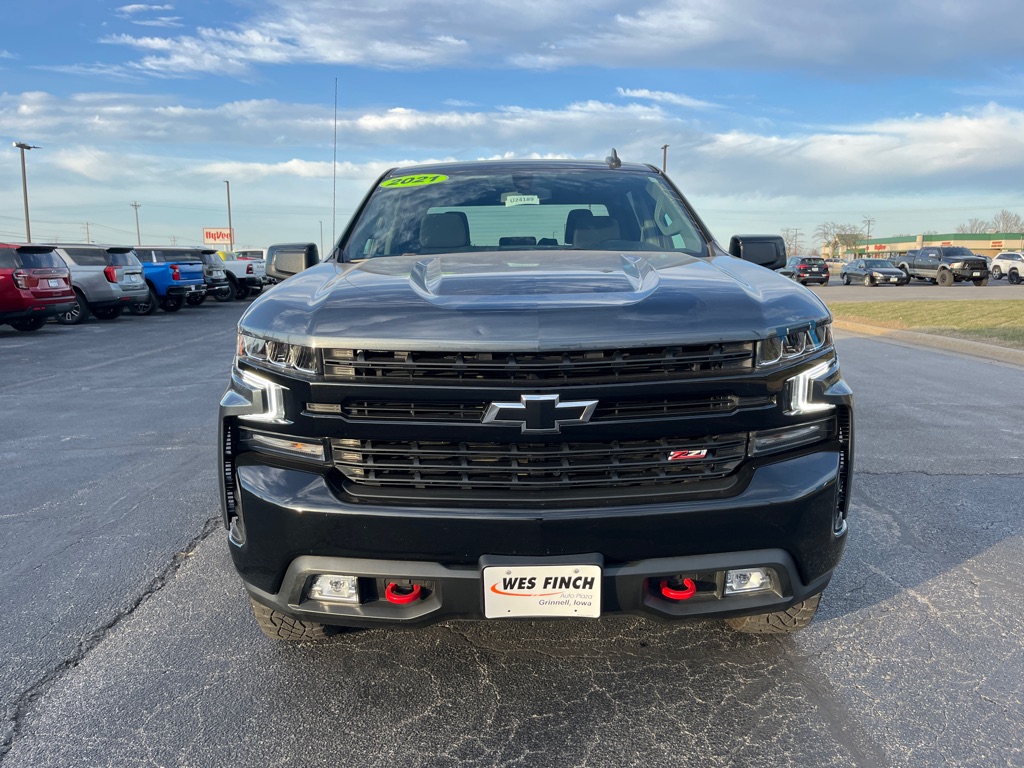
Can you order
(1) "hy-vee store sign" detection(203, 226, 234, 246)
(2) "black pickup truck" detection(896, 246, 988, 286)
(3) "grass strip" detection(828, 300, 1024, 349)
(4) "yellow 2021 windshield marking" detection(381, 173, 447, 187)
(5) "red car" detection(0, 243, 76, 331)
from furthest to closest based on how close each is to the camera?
(1) "hy-vee store sign" detection(203, 226, 234, 246) → (2) "black pickup truck" detection(896, 246, 988, 286) → (5) "red car" detection(0, 243, 76, 331) → (3) "grass strip" detection(828, 300, 1024, 349) → (4) "yellow 2021 windshield marking" detection(381, 173, 447, 187)

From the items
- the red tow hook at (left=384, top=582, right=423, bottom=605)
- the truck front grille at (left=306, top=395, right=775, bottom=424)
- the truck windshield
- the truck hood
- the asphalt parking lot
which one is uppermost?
the truck windshield

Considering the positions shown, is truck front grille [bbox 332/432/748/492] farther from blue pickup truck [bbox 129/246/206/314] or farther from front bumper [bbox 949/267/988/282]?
front bumper [bbox 949/267/988/282]

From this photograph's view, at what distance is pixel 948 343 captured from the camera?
13.3 m

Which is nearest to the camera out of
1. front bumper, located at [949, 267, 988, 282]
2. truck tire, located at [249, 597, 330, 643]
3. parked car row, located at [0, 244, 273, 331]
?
truck tire, located at [249, 597, 330, 643]

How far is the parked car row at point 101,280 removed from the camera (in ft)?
49.9

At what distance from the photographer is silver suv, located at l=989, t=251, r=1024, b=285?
1550 inches

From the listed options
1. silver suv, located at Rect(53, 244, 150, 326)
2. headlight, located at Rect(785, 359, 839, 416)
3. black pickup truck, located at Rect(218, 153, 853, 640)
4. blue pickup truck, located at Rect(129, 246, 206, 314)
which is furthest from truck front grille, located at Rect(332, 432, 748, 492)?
blue pickup truck, located at Rect(129, 246, 206, 314)

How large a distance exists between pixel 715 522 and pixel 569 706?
2.59 feet

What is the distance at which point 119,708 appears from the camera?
2.53 metres

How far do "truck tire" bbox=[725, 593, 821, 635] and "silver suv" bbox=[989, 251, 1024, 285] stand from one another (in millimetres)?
43868

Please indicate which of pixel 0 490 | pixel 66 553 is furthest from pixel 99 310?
pixel 66 553

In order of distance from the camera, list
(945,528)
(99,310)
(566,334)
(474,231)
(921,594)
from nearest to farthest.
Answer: (566,334)
(921,594)
(474,231)
(945,528)
(99,310)

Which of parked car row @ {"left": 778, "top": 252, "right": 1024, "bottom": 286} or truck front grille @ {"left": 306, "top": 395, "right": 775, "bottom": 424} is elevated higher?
truck front grille @ {"left": 306, "top": 395, "right": 775, "bottom": 424}

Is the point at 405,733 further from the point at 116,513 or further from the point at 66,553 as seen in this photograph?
the point at 116,513
